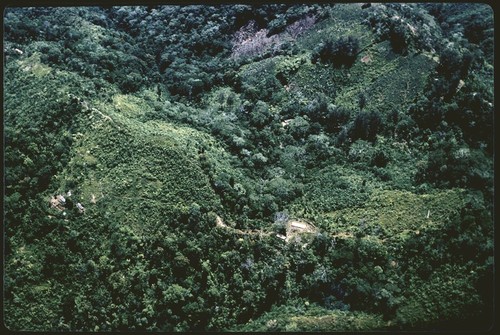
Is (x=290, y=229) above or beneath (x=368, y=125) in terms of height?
beneath

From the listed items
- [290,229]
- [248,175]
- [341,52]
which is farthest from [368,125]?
[290,229]

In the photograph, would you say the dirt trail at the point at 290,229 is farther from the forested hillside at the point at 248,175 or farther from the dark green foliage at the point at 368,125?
the dark green foliage at the point at 368,125

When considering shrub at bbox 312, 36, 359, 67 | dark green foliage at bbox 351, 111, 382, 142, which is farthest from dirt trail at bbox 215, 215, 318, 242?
shrub at bbox 312, 36, 359, 67

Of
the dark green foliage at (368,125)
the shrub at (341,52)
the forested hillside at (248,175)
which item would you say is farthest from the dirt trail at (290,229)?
the shrub at (341,52)

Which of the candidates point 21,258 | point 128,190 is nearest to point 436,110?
point 128,190

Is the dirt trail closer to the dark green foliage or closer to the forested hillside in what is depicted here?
the forested hillside

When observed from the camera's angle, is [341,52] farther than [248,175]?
Yes

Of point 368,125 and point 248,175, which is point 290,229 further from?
point 368,125

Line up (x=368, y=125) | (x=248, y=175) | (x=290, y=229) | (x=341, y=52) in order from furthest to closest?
(x=341, y=52)
(x=368, y=125)
(x=248, y=175)
(x=290, y=229)
